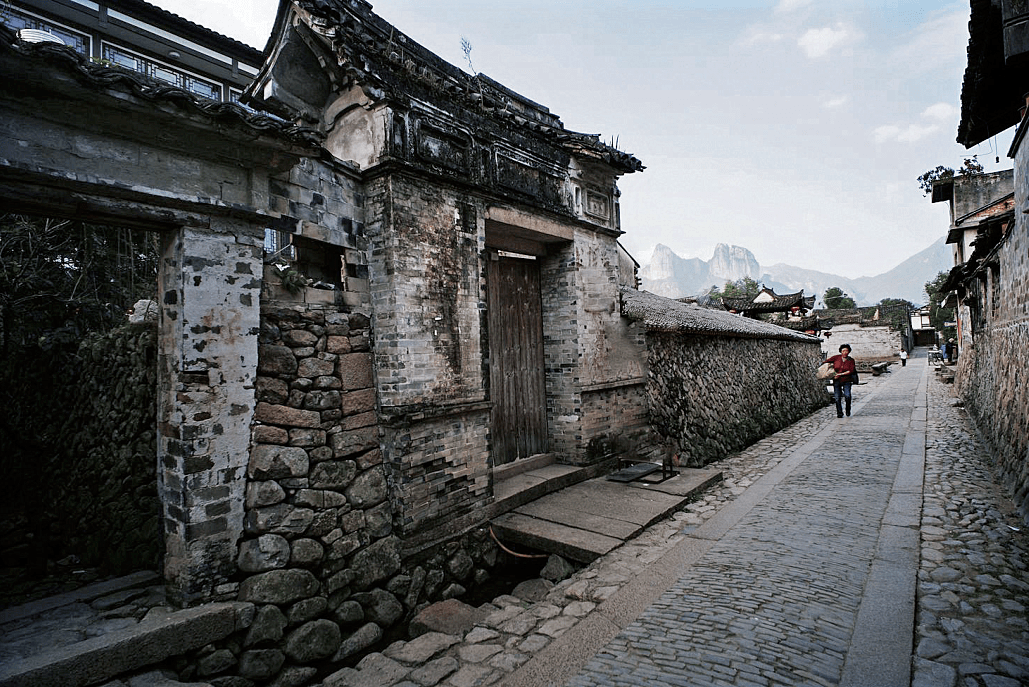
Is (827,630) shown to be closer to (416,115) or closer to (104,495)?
(416,115)

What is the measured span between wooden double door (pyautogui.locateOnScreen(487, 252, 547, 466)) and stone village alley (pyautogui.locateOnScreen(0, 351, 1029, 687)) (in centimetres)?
224

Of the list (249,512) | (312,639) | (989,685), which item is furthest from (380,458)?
(989,685)

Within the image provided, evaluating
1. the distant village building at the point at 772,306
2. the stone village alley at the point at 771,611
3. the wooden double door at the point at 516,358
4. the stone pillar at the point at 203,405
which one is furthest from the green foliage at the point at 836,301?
the stone pillar at the point at 203,405

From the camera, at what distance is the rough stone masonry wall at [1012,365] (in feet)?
20.1

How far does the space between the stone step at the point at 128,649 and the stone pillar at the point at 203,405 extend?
186 millimetres

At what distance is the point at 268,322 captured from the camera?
14.2 feet

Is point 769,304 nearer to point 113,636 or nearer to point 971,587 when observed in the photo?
point 971,587

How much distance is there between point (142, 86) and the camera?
3.40 metres

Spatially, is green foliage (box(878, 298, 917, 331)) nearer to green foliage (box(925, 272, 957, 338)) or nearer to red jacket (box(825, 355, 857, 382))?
green foliage (box(925, 272, 957, 338))

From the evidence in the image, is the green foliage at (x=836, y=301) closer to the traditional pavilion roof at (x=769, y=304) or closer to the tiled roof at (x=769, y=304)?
the traditional pavilion roof at (x=769, y=304)

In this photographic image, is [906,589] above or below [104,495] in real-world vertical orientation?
below

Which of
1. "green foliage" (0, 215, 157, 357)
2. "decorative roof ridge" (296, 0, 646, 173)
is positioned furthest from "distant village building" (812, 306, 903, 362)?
"green foliage" (0, 215, 157, 357)

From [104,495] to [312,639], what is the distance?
3.16m

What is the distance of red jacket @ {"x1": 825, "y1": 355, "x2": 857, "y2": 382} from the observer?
13055 millimetres
